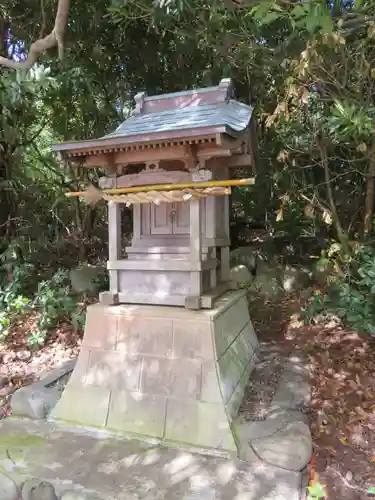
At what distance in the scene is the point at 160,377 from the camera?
3.87 meters

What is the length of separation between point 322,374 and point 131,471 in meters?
2.84

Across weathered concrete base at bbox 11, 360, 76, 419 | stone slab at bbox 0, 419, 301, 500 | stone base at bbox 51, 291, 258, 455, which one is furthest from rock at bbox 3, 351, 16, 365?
stone slab at bbox 0, 419, 301, 500

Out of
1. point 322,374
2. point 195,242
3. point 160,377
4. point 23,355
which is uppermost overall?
point 195,242

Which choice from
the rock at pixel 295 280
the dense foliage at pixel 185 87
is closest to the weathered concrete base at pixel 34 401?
the dense foliage at pixel 185 87

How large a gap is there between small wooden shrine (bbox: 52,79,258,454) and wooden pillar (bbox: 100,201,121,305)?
0.01 metres

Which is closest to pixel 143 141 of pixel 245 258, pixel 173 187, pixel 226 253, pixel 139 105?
pixel 173 187

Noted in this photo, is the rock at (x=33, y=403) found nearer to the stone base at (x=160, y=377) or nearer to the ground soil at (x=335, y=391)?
the stone base at (x=160, y=377)

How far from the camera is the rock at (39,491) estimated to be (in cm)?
274

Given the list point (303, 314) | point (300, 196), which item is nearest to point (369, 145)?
point (300, 196)

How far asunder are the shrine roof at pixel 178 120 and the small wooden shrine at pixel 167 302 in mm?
15

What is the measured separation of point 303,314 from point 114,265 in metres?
3.65

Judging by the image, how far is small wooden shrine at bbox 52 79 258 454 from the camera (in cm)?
367

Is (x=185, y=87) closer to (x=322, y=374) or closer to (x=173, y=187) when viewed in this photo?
(x=173, y=187)

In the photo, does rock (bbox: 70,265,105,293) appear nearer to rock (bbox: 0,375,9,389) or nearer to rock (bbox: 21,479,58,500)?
rock (bbox: 0,375,9,389)
